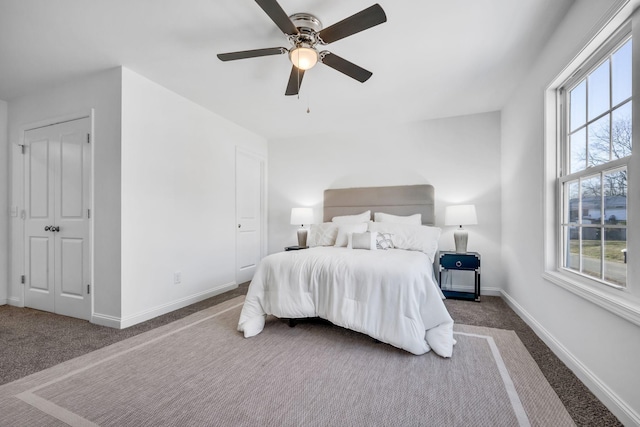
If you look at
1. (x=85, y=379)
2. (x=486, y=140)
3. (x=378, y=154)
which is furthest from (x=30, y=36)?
(x=486, y=140)

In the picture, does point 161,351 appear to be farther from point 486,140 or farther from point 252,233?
point 486,140

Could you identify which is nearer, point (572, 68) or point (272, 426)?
point (272, 426)

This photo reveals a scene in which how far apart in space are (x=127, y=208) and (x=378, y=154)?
3.38 m

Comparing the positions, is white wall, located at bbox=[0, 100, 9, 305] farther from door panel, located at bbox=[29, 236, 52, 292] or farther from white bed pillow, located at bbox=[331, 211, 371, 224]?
white bed pillow, located at bbox=[331, 211, 371, 224]

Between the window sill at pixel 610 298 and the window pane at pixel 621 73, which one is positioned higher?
the window pane at pixel 621 73

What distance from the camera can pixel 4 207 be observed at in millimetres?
3518

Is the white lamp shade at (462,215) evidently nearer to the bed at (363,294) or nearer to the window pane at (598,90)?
the bed at (363,294)

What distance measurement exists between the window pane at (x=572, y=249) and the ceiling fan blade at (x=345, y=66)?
6.54ft

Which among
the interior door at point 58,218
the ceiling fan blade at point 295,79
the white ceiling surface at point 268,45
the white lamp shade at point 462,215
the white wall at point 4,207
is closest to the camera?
the white ceiling surface at point 268,45

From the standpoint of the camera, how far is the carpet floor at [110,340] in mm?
1602

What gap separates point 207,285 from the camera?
3.76m

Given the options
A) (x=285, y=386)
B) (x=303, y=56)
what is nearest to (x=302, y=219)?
(x=303, y=56)

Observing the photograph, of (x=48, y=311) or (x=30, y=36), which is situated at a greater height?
(x=30, y=36)

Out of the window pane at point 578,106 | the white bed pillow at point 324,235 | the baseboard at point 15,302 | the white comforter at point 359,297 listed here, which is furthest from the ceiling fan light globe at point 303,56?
the baseboard at point 15,302
